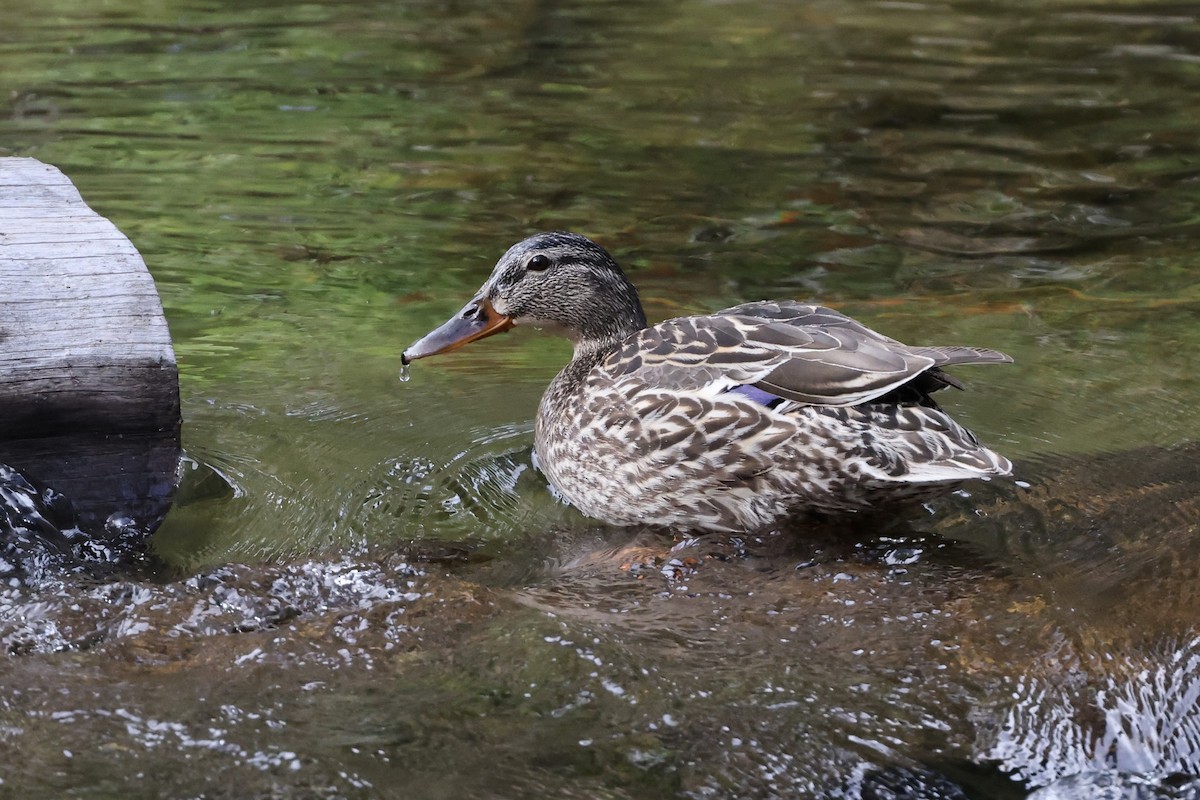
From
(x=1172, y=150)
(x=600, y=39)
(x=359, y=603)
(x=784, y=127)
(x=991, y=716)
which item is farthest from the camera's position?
(x=600, y=39)

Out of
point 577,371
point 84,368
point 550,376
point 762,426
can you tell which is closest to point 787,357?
point 762,426

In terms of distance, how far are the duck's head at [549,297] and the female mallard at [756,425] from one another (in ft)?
0.75

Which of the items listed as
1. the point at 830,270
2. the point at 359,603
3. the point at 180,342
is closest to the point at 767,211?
the point at 830,270

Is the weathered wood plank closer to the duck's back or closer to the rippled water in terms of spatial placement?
the rippled water

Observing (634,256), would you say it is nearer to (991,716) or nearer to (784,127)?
(784,127)

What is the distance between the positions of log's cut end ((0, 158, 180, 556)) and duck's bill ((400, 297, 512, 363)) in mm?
1051

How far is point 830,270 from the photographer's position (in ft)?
25.5

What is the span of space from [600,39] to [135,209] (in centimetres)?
579

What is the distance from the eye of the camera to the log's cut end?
4414mm

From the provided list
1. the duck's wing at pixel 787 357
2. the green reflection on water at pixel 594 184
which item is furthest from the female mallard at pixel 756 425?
the green reflection on water at pixel 594 184

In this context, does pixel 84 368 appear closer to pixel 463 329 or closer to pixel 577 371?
pixel 463 329

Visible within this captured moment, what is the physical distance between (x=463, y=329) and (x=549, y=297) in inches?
14.3

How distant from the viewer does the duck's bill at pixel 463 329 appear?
5.36 m

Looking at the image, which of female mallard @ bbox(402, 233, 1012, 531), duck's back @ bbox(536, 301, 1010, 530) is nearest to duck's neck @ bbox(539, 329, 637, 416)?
female mallard @ bbox(402, 233, 1012, 531)
